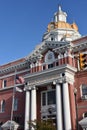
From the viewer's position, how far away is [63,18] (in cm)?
6269

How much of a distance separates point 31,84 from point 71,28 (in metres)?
25.1

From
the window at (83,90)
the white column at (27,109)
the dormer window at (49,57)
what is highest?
the dormer window at (49,57)

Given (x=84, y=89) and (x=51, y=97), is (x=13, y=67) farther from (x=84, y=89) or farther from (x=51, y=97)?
(x=84, y=89)

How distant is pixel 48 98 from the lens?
36469mm

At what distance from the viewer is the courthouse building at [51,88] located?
32594 mm

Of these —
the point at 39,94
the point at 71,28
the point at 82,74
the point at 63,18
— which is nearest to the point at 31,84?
the point at 39,94

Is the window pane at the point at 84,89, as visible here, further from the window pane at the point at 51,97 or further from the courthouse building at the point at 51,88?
the window pane at the point at 51,97

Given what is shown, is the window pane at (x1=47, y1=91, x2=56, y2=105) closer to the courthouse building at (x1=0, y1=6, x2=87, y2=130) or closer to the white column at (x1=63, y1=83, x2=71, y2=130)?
the courthouse building at (x1=0, y1=6, x2=87, y2=130)

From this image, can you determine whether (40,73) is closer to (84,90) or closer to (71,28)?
(84,90)

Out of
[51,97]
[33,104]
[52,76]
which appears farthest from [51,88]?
[33,104]

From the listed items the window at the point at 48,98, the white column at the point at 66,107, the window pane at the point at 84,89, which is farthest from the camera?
the window at the point at 48,98

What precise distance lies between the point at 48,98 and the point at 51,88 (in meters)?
1.54

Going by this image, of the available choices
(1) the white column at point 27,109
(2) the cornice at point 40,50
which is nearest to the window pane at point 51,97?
(1) the white column at point 27,109

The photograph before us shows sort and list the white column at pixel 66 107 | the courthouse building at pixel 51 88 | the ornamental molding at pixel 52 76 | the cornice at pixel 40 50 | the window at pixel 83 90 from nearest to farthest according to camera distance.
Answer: the white column at pixel 66 107 < the courthouse building at pixel 51 88 < the window at pixel 83 90 < the ornamental molding at pixel 52 76 < the cornice at pixel 40 50
